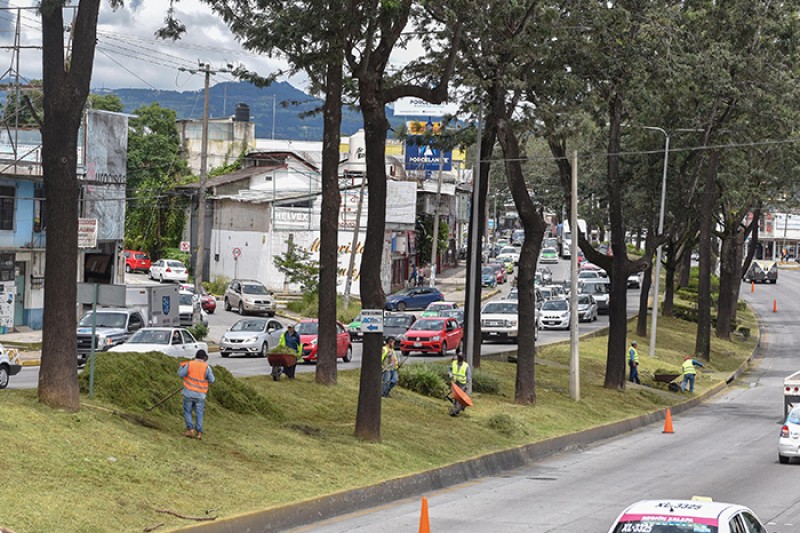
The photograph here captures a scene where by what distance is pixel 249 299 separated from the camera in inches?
2547

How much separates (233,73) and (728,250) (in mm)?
45866

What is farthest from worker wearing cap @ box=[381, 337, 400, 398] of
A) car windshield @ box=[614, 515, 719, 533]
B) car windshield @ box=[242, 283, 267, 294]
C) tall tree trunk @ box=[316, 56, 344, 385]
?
car windshield @ box=[242, 283, 267, 294]

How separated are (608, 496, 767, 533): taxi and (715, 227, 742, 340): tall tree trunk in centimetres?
5811

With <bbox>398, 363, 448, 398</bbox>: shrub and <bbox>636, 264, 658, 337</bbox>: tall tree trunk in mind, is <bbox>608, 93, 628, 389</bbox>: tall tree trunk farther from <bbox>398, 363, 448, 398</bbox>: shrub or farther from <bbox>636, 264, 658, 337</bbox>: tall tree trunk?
<bbox>636, 264, 658, 337</bbox>: tall tree trunk

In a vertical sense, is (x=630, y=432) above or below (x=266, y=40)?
below

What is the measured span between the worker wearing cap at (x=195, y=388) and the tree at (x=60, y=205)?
1879 millimetres

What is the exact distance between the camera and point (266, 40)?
23.5 metres

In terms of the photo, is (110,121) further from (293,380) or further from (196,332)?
(293,380)

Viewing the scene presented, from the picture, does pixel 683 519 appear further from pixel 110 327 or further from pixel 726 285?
pixel 726 285

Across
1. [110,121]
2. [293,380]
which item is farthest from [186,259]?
[293,380]

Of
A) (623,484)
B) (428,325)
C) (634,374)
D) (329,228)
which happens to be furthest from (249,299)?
(623,484)

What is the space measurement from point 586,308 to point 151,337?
38.9 metres

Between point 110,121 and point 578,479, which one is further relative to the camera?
point 110,121

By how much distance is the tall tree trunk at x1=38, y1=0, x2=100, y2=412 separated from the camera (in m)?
18.5
